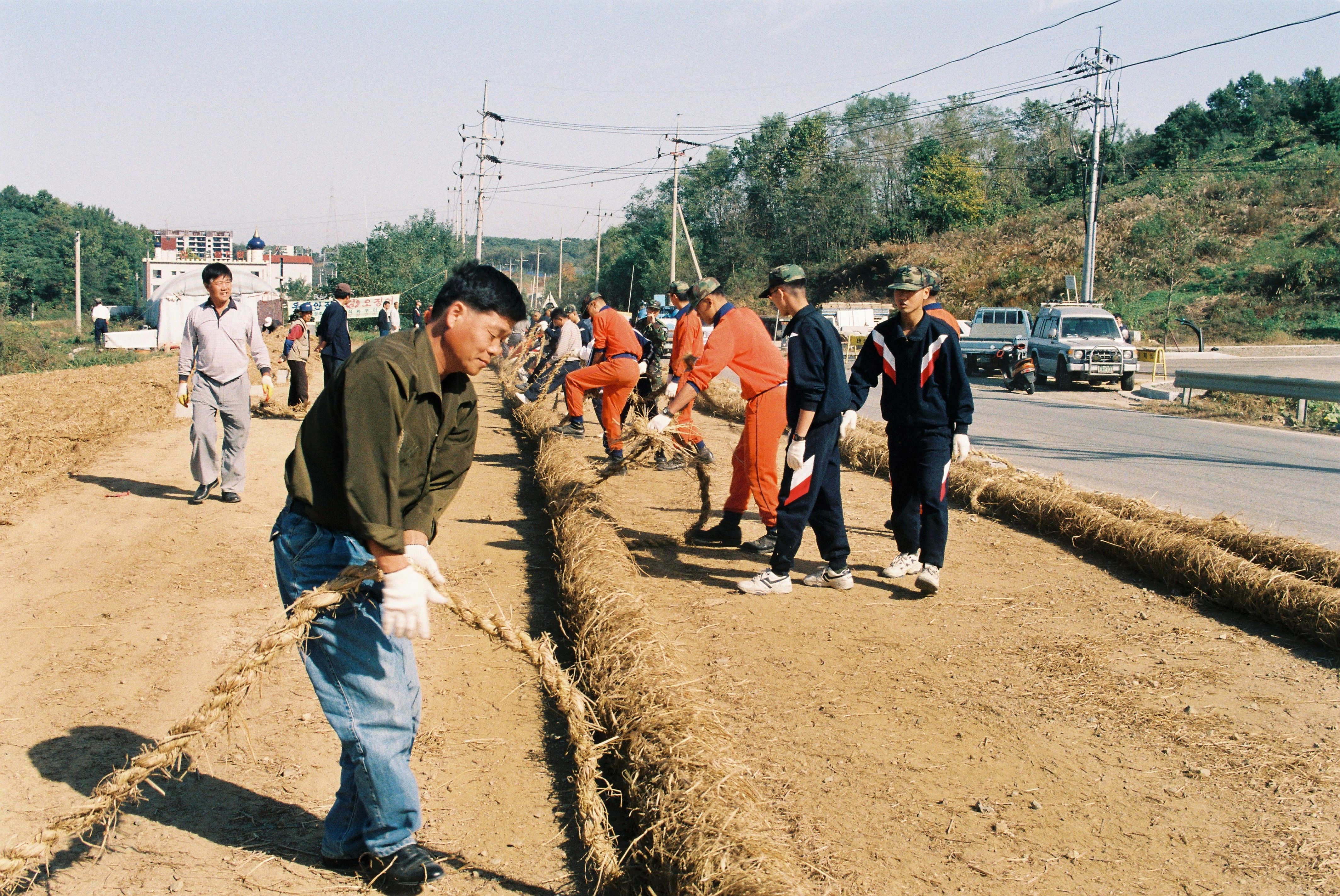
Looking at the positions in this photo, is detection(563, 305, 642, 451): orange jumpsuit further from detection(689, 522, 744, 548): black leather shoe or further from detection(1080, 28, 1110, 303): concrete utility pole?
detection(1080, 28, 1110, 303): concrete utility pole

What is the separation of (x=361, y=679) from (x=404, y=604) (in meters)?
0.37

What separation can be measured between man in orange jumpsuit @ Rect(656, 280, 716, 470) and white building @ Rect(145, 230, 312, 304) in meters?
33.8

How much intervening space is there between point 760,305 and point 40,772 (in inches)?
2329

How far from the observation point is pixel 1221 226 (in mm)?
46219

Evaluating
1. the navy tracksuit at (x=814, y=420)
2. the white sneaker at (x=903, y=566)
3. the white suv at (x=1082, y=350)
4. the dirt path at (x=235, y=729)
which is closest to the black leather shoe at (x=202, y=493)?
the dirt path at (x=235, y=729)

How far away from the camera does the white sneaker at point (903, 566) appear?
6359 mm

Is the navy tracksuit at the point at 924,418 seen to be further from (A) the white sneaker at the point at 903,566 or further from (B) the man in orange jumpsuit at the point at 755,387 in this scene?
(B) the man in orange jumpsuit at the point at 755,387

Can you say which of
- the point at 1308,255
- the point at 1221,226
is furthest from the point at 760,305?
the point at 1308,255

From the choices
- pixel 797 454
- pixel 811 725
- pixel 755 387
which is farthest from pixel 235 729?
pixel 755 387

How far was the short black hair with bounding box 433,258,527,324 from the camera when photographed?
9.08 feet

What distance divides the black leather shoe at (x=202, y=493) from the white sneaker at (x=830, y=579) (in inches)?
202

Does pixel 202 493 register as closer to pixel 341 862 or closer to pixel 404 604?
pixel 341 862

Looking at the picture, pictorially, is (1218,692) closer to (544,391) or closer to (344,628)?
(344,628)

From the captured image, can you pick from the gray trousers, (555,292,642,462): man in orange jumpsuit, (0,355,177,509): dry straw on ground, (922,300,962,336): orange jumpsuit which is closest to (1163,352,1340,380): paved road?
(922,300,962,336): orange jumpsuit
